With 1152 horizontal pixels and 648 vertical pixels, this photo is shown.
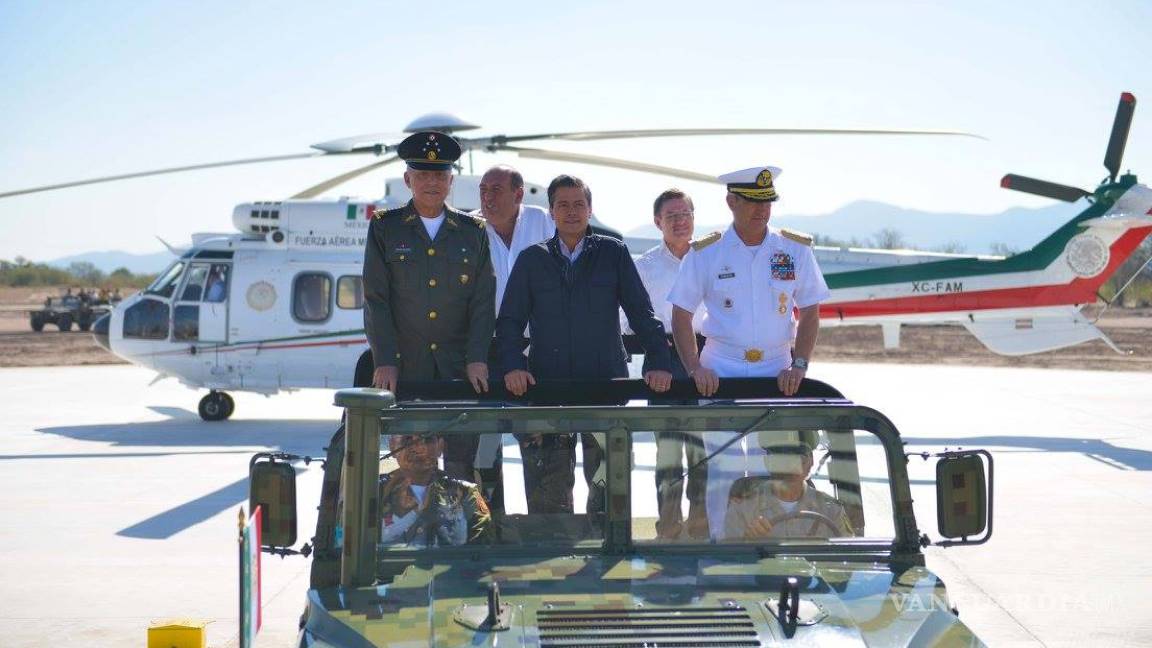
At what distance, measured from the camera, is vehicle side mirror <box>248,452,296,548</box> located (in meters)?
3.97

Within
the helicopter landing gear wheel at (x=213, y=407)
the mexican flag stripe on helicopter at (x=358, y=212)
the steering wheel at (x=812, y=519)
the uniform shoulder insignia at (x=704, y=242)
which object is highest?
the mexican flag stripe on helicopter at (x=358, y=212)

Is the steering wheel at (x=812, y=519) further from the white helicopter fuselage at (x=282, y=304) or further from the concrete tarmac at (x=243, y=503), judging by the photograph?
the white helicopter fuselage at (x=282, y=304)

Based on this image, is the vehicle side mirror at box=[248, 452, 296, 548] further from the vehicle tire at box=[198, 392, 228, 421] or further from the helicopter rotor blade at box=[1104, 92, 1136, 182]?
the helicopter rotor blade at box=[1104, 92, 1136, 182]

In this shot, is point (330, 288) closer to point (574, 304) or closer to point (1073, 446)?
point (1073, 446)

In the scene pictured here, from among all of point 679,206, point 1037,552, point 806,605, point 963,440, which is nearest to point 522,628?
point 806,605

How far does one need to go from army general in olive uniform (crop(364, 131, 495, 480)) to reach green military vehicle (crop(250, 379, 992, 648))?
77cm

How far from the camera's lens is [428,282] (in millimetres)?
5281

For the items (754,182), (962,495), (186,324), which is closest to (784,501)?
(962,495)

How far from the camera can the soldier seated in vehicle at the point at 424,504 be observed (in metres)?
4.03

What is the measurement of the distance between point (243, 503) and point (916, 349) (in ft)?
74.7

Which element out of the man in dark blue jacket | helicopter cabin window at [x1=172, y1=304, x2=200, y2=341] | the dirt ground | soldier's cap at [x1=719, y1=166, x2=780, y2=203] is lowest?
the dirt ground

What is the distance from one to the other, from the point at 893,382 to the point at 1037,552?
39.6 feet

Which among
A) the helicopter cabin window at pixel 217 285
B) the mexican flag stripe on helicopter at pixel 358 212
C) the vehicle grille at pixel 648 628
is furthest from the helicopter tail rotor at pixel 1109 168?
the vehicle grille at pixel 648 628

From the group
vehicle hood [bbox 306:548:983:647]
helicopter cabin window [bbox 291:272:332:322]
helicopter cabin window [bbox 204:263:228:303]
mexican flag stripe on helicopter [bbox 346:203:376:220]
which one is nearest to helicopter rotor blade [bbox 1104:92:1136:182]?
mexican flag stripe on helicopter [bbox 346:203:376:220]
